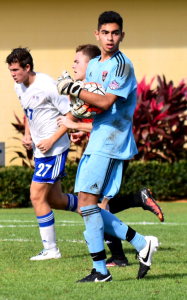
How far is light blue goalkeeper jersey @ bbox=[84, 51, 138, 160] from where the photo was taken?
12.7ft

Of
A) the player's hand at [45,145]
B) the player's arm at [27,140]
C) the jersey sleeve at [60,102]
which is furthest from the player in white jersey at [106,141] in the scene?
the player's arm at [27,140]

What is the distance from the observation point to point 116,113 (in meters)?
3.99

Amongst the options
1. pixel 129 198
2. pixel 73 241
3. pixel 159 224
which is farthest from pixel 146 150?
pixel 129 198

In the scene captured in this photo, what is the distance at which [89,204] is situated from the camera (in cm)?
394

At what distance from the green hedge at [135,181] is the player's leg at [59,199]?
5076 mm

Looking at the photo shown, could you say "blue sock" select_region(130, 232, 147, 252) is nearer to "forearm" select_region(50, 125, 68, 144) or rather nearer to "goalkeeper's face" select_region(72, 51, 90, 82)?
"forearm" select_region(50, 125, 68, 144)

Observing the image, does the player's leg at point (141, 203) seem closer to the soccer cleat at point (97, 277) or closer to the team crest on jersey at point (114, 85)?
the soccer cleat at point (97, 277)

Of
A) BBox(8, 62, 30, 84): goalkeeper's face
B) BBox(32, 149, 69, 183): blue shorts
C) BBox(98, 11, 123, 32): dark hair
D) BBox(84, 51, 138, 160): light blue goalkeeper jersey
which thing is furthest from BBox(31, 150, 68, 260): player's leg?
BBox(98, 11, 123, 32): dark hair

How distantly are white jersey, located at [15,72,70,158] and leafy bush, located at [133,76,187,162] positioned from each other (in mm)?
6068

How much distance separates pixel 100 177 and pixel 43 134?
1600mm

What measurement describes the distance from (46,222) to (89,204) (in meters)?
1.40

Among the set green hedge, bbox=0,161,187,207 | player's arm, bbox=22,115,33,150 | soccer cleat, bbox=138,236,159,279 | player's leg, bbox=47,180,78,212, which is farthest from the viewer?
green hedge, bbox=0,161,187,207

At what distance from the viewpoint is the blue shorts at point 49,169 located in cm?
520

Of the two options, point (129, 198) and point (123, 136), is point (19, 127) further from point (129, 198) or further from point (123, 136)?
point (123, 136)
